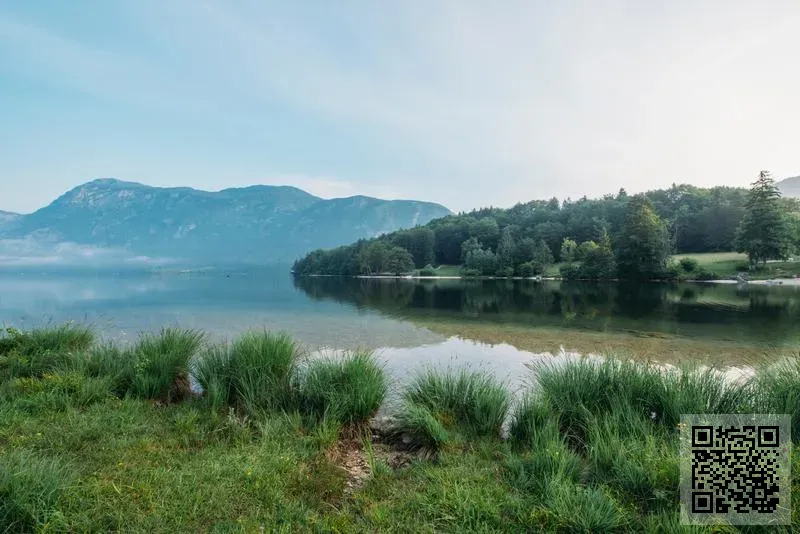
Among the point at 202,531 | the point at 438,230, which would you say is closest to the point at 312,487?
the point at 202,531

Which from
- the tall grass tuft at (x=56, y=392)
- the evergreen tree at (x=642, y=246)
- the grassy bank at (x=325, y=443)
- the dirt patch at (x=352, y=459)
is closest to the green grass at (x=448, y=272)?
the evergreen tree at (x=642, y=246)

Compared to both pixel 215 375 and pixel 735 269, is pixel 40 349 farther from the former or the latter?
pixel 735 269

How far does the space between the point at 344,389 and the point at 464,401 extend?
75.1 inches

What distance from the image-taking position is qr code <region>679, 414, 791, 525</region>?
3.34 meters

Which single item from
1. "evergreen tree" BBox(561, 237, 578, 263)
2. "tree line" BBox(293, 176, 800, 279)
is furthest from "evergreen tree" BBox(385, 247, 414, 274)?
"evergreen tree" BBox(561, 237, 578, 263)

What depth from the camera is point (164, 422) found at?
18.8ft

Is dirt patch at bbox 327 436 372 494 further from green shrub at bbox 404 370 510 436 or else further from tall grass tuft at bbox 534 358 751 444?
tall grass tuft at bbox 534 358 751 444

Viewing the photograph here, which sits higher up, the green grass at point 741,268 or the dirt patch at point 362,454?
the green grass at point 741,268

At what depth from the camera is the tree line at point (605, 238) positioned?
6003 centimetres

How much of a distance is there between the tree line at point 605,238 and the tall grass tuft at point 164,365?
231 feet

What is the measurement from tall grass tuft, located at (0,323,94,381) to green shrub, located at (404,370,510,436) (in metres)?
7.24

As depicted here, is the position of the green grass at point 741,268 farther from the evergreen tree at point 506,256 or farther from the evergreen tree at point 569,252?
the evergreen tree at point 506,256

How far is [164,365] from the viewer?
741cm

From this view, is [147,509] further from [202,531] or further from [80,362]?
[80,362]
